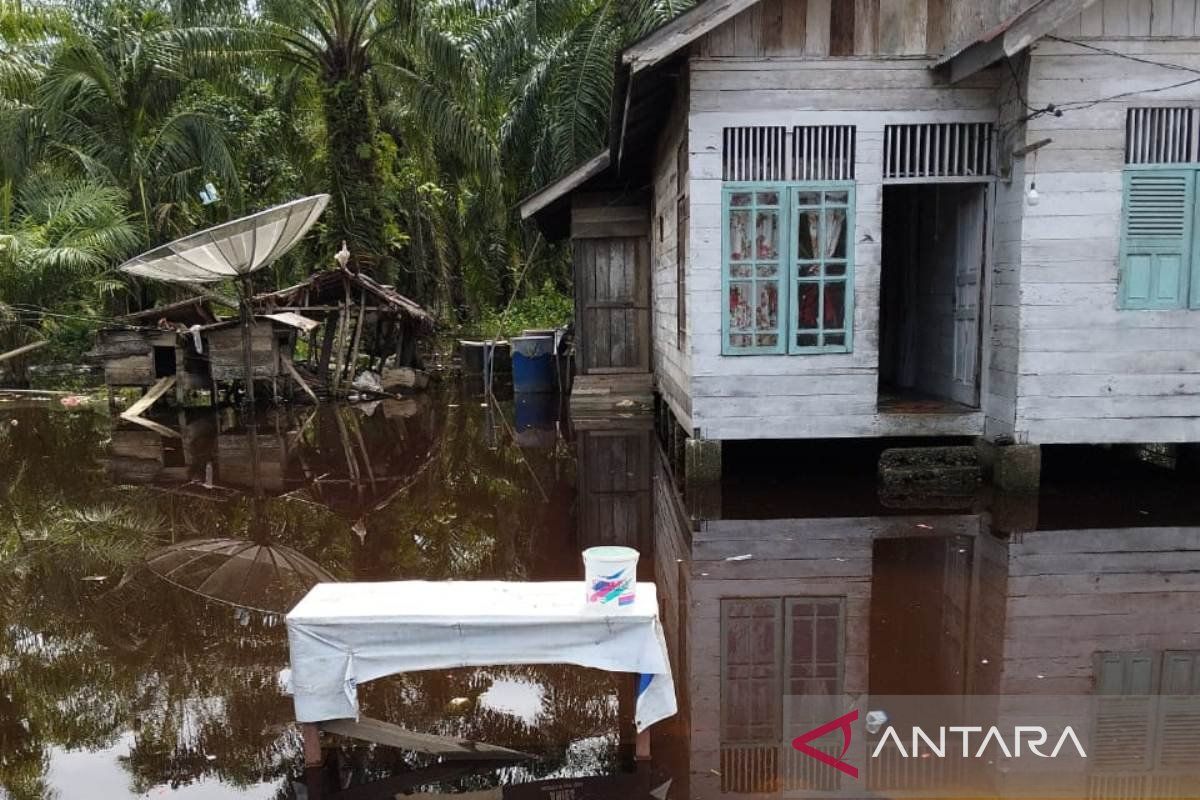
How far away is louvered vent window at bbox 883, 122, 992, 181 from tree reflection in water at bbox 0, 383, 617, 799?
13.9ft

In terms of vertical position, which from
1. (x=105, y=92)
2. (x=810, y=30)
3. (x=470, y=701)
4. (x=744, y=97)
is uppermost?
(x=105, y=92)

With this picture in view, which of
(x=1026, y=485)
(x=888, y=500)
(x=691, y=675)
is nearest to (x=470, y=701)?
(x=691, y=675)

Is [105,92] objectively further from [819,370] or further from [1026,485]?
[1026,485]

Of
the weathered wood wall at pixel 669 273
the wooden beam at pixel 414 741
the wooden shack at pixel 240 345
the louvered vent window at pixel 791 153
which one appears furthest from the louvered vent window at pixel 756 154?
the wooden shack at pixel 240 345

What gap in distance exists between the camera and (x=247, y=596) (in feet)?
18.8

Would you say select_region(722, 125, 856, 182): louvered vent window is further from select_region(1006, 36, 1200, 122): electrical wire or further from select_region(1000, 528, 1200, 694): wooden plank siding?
select_region(1000, 528, 1200, 694): wooden plank siding

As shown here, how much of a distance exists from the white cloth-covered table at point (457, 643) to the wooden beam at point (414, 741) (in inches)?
2.6

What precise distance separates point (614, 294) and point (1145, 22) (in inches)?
299

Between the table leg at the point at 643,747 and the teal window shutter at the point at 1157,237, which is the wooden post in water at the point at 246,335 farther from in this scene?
the table leg at the point at 643,747

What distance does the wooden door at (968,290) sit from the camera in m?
8.26

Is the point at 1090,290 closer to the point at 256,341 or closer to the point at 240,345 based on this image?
the point at 256,341

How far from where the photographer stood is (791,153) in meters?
7.86

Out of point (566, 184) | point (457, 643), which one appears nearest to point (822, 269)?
point (566, 184)

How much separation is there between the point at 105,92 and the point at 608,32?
9.83 m
